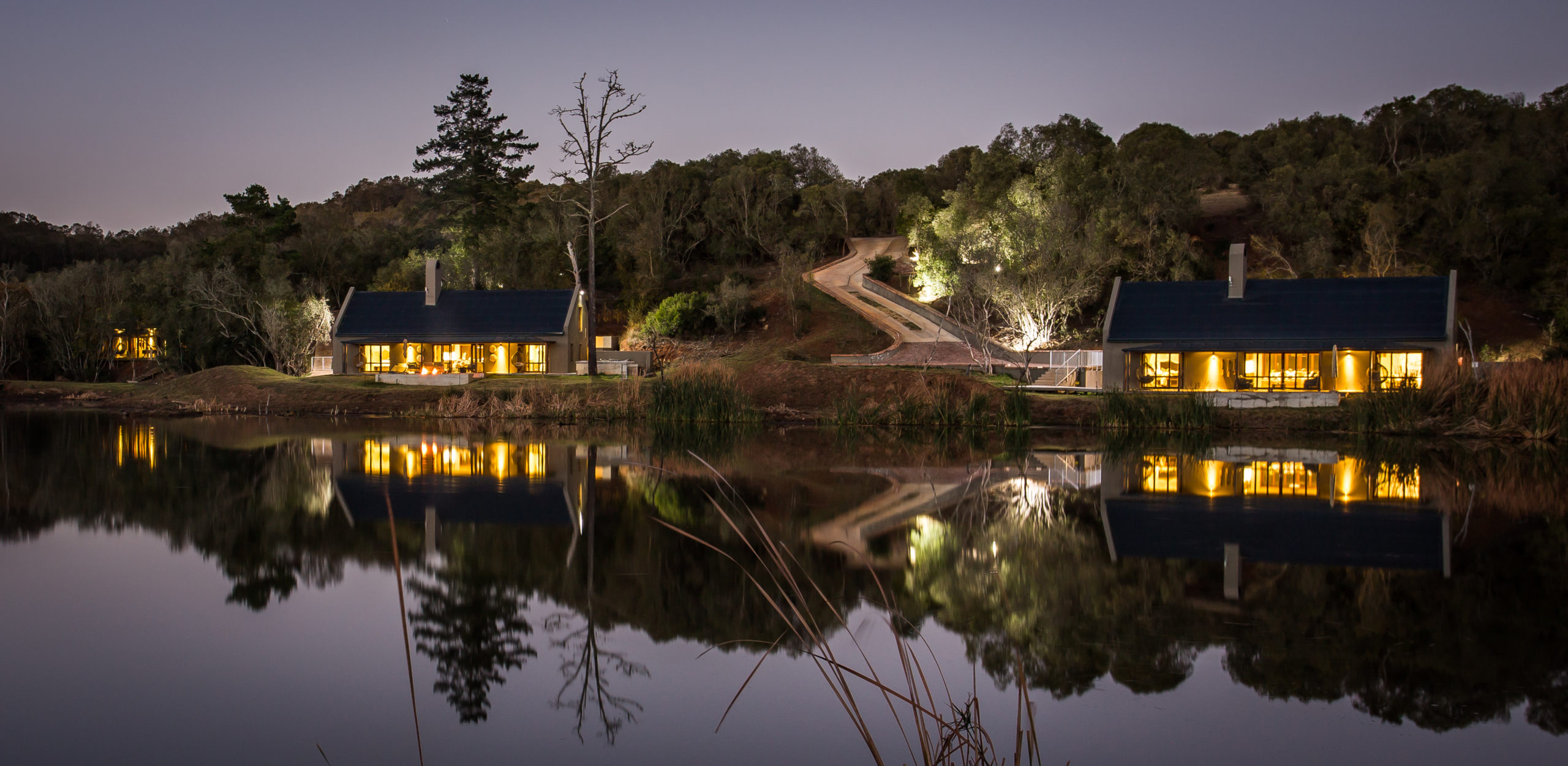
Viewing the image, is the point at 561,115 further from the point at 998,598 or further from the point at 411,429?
the point at 998,598

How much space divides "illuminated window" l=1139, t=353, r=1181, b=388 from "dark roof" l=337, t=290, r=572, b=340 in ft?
66.4

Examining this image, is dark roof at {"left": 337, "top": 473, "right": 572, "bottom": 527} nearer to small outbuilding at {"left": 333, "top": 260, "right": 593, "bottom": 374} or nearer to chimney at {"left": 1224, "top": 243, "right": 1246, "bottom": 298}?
small outbuilding at {"left": 333, "top": 260, "right": 593, "bottom": 374}

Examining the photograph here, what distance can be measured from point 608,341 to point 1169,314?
22.4 metres

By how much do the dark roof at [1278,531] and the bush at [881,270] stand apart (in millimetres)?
42876

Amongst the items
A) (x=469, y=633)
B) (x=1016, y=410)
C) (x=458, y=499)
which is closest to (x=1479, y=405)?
(x=1016, y=410)

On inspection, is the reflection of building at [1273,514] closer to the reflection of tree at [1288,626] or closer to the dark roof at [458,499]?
the reflection of tree at [1288,626]

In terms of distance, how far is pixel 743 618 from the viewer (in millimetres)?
6871

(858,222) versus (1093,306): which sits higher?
(858,222)

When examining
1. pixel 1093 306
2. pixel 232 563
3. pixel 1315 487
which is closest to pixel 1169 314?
pixel 1093 306

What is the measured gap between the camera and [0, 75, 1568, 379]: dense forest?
40469 mm

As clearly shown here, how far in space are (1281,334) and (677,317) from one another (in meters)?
24.3

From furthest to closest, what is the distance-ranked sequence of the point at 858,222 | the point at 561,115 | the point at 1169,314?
the point at 858,222 < the point at 561,115 < the point at 1169,314

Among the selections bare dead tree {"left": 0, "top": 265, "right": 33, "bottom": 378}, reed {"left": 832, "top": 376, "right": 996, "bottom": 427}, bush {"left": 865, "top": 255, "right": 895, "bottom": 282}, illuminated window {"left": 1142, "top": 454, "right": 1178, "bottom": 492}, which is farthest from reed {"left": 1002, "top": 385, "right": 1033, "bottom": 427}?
bare dead tree {"left": 0, "top": 265, "right": 33, "bottom": 378}

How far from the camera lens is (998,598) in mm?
7453
